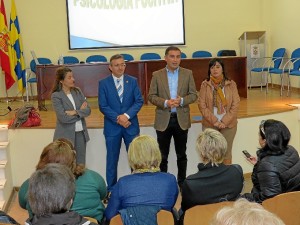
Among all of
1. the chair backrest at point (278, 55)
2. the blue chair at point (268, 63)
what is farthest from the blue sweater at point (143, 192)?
the chair backrest at point (278, 55)

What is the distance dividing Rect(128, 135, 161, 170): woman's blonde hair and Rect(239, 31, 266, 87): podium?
321 inches

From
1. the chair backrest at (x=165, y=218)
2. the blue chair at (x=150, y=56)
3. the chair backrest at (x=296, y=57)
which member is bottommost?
the chair backrest at (x=165, y=218)

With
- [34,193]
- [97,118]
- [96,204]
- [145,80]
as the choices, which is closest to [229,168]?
[96,204]

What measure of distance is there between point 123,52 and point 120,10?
985 millimetres

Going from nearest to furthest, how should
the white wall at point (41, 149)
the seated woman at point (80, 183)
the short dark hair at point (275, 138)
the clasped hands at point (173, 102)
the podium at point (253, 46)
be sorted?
1. the seated woman at point (80, 183)
2. the short dark hair at point (275, 138)
3. the clasped hands at point (173, 102)
4. the white wall at point (41, 149)
5. the podium at point (253, 46)

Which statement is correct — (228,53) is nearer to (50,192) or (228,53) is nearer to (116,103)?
(116,103)

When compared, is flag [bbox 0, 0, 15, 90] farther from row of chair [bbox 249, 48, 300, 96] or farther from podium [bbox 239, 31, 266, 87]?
podium [bbox 239, 31, 266, 87]

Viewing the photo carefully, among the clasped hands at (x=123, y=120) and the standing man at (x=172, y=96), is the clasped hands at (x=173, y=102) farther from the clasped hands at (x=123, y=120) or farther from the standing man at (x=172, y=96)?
the clasped hands at (x=123, y=120)

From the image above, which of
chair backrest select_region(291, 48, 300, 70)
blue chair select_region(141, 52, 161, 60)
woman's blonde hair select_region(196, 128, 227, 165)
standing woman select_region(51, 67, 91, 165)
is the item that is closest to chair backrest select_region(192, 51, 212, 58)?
blue chair select_region(141, 52, 161, 60)

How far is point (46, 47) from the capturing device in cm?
997

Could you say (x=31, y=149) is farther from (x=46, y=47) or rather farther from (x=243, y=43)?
(x=243, y=43)

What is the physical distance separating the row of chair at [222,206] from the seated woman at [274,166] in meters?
0.25

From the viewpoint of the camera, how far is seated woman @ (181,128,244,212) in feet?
8.64

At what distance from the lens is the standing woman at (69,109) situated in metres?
4.45
